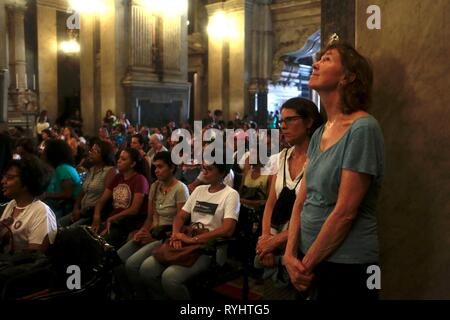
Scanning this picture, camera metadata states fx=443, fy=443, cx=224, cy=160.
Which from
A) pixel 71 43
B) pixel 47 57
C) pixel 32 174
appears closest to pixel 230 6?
pixel 71 43

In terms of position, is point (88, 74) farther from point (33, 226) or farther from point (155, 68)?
point (33, 226)

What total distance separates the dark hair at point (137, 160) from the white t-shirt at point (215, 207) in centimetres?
124

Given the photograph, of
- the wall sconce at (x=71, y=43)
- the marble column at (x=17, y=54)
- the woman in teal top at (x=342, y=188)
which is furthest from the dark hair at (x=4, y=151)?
the wall sconce at (x=71, y=43)

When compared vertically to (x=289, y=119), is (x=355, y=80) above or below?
→ above

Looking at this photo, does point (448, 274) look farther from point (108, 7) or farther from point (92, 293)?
point (108, 7)

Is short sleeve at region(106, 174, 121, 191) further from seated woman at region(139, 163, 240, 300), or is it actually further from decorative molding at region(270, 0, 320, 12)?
decorative molding at region(270, 0, 320, 12)

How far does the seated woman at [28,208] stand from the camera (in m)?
2.97

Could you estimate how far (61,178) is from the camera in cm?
514

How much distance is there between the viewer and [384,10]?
238 centimetres

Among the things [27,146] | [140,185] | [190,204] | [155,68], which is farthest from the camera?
[155,68]

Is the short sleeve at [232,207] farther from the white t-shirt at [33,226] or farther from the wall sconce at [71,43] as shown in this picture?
the wall sconce at [71,43]

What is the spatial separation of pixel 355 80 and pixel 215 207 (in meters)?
1.99

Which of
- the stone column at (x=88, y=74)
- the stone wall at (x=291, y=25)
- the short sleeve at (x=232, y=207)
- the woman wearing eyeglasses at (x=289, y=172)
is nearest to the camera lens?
the woman wearing eyeglasses at (x=289, y=172)

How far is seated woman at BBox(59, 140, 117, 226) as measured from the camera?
4992mm
